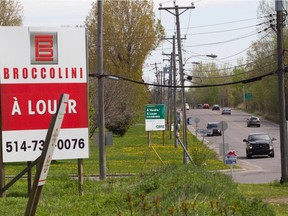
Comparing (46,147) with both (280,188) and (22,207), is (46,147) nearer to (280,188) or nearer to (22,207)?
(22,207)

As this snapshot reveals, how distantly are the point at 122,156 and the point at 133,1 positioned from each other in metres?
29.1

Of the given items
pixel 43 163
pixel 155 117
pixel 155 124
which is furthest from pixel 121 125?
pixel 43 163

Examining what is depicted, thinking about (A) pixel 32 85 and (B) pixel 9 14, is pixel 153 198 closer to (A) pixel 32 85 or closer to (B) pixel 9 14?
(A) pixel 32 85

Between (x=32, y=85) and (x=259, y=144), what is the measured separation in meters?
36.9

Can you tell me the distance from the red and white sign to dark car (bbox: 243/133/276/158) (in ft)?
118

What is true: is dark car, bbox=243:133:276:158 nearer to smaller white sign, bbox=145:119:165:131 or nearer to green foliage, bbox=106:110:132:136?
smaller white sign, bbox=145:119:165:131

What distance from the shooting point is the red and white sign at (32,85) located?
58.9 ft

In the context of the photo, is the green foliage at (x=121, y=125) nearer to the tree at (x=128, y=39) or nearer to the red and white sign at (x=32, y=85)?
the tree at (x=128, y=39)

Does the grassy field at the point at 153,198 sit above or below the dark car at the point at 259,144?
above

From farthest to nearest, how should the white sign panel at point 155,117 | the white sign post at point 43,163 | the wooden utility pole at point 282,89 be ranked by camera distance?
1. the white sign panel at point 155,117
2. the wooden utility pole at point 282,89
3. the white sign post at point 43,163

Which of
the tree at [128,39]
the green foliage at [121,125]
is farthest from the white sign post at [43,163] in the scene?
the green foliage at [121,125]

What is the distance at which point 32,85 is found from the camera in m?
18.0

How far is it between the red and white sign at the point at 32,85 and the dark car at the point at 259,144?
3589cm

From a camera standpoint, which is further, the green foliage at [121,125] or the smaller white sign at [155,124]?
the green foliage at [121,125]
